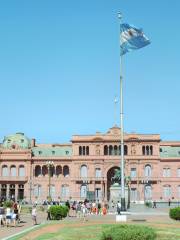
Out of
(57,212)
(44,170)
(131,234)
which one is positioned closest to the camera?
(131,234)

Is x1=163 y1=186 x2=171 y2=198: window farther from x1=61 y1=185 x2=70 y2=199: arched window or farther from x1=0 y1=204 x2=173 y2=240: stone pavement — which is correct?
x1=0 y1=204 x2=173 y2=240: stone pavement

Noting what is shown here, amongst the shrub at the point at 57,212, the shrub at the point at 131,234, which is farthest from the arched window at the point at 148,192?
the shrub at the point at 131,234

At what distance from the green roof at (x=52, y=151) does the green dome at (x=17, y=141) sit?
2.63m

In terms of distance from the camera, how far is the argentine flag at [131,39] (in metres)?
41.0

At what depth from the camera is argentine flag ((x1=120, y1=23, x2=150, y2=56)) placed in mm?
40969

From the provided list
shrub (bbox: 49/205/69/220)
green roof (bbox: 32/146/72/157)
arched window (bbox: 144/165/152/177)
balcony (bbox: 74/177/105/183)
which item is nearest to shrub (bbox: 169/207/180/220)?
shrub (bbox: 49/205/69/220)

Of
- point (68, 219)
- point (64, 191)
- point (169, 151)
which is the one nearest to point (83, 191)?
point (64, 191)

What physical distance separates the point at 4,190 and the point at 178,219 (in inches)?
3054

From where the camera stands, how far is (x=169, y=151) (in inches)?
4587

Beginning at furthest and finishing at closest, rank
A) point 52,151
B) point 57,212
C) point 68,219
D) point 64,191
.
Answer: point 52,151 < point 64,191 < point 68,219 < point 57,212

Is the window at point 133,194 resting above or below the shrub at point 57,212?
above

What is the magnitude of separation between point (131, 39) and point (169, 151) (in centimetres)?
7733

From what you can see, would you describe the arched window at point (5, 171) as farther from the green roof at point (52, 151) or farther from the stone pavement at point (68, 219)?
the stone pavement at point (68, 219)

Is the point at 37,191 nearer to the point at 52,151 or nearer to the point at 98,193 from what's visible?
the point at 52,151
